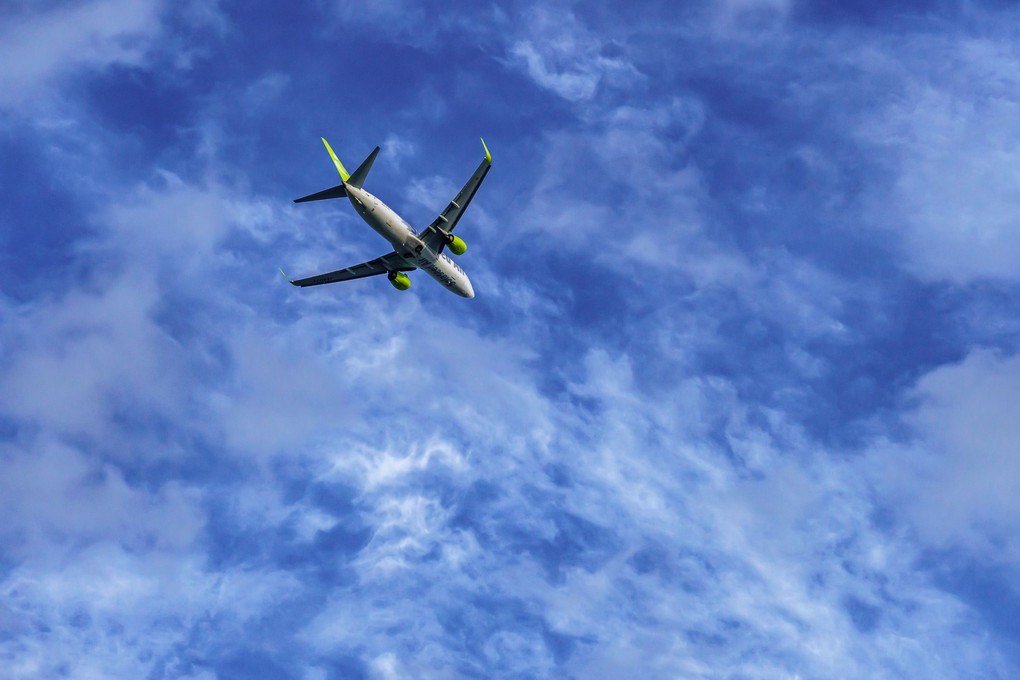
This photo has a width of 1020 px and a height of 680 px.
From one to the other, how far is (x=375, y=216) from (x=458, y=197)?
384 inches

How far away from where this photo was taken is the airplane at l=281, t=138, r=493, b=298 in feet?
317

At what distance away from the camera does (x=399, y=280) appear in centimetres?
11425

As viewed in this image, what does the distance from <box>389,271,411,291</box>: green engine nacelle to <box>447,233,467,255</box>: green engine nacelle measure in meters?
11.8

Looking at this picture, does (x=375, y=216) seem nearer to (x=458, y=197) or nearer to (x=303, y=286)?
(x=458, y=197)

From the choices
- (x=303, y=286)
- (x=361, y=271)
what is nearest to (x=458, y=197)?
(x=361, y=271)

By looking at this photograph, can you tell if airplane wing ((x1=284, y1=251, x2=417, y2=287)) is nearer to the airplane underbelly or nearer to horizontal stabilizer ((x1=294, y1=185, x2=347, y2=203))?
the airplane underbelly

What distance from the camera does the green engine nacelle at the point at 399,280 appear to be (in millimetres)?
114188

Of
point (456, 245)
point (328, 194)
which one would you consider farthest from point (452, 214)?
point (328, 194)

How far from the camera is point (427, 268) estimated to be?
364ft

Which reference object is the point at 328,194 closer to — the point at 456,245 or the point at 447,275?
the point at 456,245

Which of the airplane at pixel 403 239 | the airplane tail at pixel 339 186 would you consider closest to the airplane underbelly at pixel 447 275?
the airplane at pixel 403 239

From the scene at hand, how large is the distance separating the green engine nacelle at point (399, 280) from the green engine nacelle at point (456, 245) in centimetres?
1183

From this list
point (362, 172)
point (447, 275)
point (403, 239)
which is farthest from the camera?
point (447, 275)

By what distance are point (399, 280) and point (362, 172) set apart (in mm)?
22146
